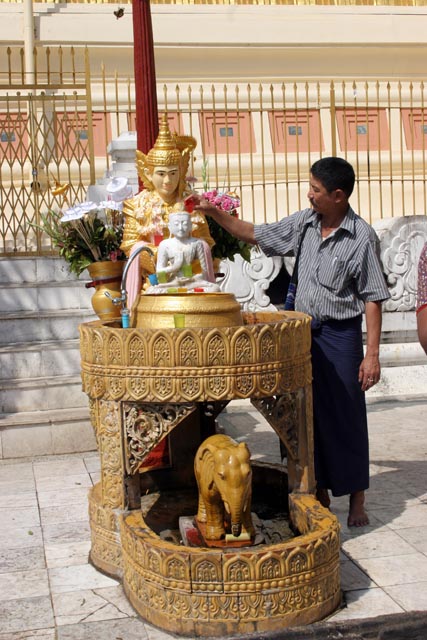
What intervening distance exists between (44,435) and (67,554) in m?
2.11

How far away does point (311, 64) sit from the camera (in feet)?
40.7

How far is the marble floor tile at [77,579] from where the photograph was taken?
12.3 feet

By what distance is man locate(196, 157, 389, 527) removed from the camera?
4.28 m

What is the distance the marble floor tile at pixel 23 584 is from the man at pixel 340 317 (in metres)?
1.41

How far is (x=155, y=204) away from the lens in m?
5.04

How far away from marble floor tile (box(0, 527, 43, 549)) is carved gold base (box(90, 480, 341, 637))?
109 centimetres

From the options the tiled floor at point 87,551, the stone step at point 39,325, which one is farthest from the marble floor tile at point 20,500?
Result: the stone step at point 39,325

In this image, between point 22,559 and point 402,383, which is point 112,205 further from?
point 402,383

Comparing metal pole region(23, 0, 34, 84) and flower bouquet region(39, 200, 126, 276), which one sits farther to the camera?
metal pole region(23, 0, 34, 84)

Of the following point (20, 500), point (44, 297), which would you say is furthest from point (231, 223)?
point (44, 297)

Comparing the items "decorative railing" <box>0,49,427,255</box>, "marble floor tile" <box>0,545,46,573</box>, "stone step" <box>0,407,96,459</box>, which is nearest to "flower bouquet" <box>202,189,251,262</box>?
"stone step" <box>0,407,96,459</box>

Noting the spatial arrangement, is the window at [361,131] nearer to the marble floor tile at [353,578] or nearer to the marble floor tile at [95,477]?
the marble floor tile at [95,477]

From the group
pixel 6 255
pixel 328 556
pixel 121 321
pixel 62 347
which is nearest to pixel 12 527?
pixel 121 321

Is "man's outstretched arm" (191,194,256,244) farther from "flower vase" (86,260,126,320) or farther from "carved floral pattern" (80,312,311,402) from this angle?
"carved floral pattern" (80,312,311,402)
